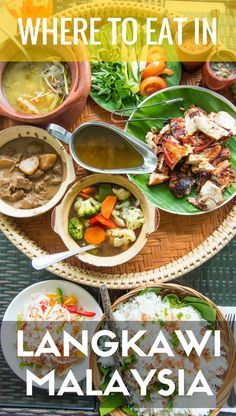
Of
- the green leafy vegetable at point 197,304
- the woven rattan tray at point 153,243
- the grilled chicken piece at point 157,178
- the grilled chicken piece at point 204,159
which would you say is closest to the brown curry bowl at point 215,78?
the woven rattan tray at point 153,243

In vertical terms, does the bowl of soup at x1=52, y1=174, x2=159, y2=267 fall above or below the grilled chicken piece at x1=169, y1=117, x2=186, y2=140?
below

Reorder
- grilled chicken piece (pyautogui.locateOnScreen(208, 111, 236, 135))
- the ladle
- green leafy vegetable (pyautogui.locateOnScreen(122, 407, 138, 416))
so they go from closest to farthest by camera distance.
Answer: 1. the ladle
2. green leafy vegetable (pyautogui.locateOnScreen(122, 407, 138, 416))
3. grilled chicken piece (pyautogui.locateOnScreen(208, 111, 236, 135))

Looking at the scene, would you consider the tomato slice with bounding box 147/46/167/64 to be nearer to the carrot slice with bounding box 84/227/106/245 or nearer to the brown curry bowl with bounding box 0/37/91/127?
the brown curry bowl with bounding box 0/37/91/127

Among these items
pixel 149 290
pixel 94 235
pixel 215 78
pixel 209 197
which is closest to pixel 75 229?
pixel 94 235

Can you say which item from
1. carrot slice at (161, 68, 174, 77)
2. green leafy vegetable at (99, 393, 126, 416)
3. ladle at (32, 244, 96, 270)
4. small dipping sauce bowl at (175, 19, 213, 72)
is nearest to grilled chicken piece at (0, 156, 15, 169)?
ladle at (32, 244, 96, 270)

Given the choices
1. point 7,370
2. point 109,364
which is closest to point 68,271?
point 109,364

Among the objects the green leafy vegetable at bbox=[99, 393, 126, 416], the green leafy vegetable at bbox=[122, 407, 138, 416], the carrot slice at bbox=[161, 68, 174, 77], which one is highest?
the carrot slice at bbox=[161, 68, 174, 77]

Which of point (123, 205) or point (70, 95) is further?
point (123, 205)

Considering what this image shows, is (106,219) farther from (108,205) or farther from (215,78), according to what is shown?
(215,78)
